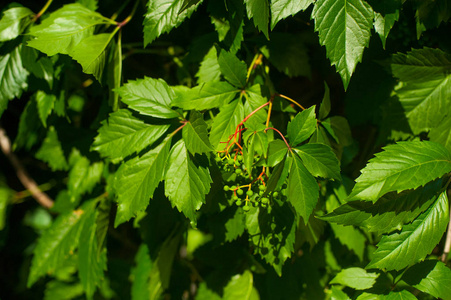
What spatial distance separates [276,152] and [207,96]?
0.29 m

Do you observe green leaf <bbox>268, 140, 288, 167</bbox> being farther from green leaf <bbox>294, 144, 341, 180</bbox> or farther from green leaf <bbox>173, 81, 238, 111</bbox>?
green leaf <bbox>173, 81, 238, 111</bbox>

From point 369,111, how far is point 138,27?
1043mm

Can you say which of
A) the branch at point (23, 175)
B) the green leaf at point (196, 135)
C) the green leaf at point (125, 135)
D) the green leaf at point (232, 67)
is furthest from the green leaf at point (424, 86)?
the branch at point (23, 175)

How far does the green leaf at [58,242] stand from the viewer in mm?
1563

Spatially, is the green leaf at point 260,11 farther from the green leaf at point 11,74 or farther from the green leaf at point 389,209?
the green leaf at point 11,74

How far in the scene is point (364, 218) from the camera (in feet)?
2.96

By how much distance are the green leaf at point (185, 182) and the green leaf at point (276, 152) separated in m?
0.18

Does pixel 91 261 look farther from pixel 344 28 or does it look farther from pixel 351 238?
pixel 344 28

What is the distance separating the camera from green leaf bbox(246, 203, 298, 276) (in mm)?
1003

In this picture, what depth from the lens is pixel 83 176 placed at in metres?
1.54

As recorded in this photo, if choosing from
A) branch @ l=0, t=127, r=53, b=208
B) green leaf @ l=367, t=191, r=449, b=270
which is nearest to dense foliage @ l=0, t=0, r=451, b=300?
green leaf @ l=367, t=191, r=449, b=270

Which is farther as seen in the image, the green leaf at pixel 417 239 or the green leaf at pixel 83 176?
the green leaf at pixel 83 176

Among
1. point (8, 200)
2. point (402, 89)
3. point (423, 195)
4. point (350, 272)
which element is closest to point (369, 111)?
point (402, 89)

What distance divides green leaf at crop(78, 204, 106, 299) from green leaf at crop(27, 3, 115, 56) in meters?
0.73
